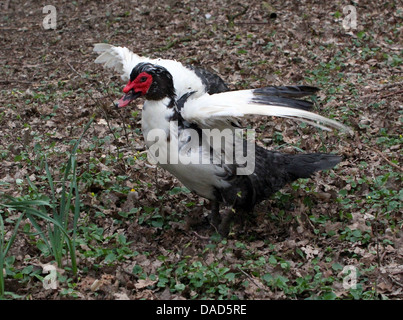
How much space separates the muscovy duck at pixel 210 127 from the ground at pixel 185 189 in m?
0.33

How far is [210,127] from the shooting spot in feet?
14.3

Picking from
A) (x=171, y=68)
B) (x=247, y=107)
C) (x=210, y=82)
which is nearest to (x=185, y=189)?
(x=210, y=82)

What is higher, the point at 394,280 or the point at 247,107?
the point at 247,107

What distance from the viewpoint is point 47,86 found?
806 cm

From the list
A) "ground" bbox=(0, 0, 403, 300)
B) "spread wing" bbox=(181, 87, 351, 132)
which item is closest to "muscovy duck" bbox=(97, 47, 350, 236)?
"spread wing" bbox=(181, 87, 351, 132)

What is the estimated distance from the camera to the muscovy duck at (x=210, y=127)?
4.12 m

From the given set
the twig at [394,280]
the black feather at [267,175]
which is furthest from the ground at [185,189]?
the black feather at [267,175]

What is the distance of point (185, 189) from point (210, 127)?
1.20 m

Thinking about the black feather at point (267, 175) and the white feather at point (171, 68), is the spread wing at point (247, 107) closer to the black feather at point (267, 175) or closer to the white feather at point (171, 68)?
the white feather at point (171, 68)

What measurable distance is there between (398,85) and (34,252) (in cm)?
489

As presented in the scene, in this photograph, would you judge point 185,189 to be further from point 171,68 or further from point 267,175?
point 171,68

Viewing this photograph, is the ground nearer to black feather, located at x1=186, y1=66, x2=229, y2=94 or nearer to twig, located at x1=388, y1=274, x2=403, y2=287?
twig, located at x1=388, y1=274, x2=403, y2=287
